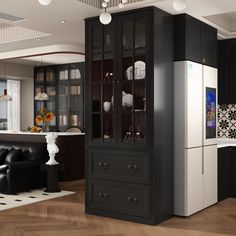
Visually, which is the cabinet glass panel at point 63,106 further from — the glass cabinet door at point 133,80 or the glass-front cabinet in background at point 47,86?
the glass cabinet door at point 133,80

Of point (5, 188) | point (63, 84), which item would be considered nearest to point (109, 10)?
point (5, 188)

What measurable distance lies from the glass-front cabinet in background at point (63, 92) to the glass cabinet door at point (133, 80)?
5422mm

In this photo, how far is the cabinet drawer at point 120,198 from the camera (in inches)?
201

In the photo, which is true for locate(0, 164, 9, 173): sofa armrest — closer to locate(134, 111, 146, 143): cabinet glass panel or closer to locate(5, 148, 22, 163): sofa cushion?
locate(5, 148, 22, 163): sofa cushion

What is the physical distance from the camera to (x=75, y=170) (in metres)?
8.38

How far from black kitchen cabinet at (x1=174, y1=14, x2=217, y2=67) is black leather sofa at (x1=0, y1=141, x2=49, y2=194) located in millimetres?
3341

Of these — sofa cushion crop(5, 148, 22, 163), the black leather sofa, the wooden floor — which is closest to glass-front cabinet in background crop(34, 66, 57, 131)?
the black leather sofa

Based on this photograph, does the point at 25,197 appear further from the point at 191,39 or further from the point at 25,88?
the point at 25,88

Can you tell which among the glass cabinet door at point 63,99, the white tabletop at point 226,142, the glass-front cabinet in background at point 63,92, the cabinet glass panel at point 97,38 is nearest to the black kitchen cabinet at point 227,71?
the white tabletop at point 226,142

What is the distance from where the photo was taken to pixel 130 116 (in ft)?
17.0

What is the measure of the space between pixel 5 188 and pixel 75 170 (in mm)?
1729

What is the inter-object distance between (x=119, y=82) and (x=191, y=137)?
119 centimetres

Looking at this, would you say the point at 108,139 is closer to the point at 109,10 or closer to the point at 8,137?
the point at 109,10

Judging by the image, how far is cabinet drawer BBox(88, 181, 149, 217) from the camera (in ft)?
16.7
